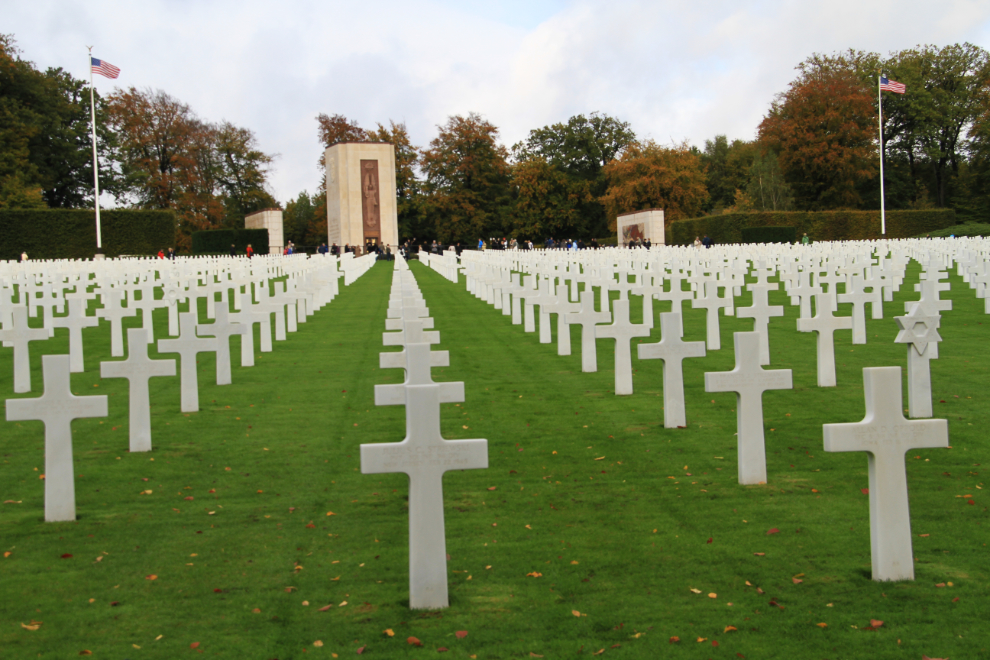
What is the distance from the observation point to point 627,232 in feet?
205

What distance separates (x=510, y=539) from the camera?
15.3 ft

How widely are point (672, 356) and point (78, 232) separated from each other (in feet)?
157

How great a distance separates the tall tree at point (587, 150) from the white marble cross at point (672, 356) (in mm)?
73937

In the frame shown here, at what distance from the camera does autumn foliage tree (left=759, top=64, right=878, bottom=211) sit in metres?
60.8

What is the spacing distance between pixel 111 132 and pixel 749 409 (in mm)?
64825

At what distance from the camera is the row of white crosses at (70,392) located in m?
4.95

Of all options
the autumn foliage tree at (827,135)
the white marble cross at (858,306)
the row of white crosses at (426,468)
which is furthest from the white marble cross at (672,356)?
the autumn foliage tree at (827,135)

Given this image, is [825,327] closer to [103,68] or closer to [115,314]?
[115,314]

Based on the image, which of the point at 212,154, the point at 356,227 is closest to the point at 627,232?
the point at 356,227

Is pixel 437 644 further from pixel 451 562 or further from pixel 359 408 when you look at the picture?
pixel 359 408

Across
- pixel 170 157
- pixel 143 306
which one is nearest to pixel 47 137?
pixel 170 157

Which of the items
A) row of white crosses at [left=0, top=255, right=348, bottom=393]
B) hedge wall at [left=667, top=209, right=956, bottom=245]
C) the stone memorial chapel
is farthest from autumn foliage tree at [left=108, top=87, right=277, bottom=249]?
row of white crosses at [left=0, top=255, right=348, bottom=393]

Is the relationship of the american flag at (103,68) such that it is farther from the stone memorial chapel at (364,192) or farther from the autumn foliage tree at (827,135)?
the autumn foliage tree at (827,135)

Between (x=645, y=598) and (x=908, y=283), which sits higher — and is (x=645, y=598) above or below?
below
